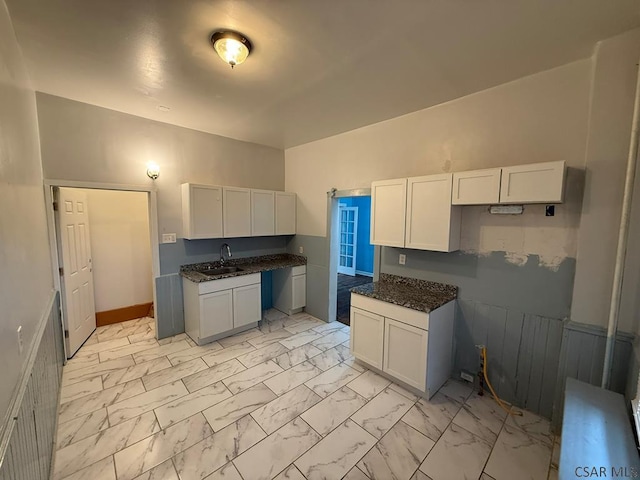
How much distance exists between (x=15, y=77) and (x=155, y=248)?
82.0 inches

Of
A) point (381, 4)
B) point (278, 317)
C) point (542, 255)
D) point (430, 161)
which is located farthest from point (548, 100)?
point (278, 317)

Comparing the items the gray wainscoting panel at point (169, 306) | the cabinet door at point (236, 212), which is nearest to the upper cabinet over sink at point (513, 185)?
the cabinet door at point (236, 212)

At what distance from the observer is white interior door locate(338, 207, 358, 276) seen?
24.4 feet

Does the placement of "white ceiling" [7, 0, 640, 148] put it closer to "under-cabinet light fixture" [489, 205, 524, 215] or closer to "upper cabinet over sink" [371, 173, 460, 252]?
"upper cabinet over sink" [371, 173, 460, 252]

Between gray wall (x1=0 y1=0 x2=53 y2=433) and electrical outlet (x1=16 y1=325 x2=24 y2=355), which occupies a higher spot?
gray wall (x1=0 y1=0 x2=53 y2=433)

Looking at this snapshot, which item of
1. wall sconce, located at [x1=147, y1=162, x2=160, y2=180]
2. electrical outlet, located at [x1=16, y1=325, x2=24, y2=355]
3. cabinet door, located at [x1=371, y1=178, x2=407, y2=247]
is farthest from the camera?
wall sconce, located at [x1=147, y1=162, x2=160, y2=180]

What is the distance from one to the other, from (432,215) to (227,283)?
2.60 m

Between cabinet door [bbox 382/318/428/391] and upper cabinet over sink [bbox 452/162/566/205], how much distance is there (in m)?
1.24

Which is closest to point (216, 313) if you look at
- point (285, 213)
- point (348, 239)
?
point (285, 213)

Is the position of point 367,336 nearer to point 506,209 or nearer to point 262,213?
point 506,209

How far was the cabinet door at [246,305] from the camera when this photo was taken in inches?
142

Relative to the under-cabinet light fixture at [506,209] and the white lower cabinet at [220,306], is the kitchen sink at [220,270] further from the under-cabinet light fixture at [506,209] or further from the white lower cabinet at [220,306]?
the under-cabinet light fixture at [506,209]

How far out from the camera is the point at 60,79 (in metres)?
2.33

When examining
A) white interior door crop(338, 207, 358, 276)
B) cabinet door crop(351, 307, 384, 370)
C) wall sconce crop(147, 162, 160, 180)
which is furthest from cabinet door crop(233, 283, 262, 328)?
white interior door crop(338, 207, 358, 276)
